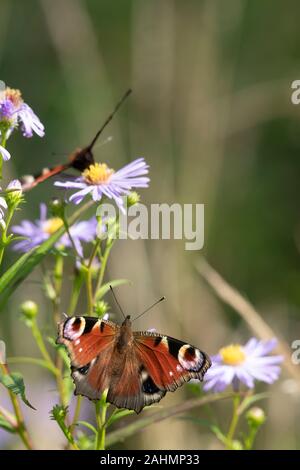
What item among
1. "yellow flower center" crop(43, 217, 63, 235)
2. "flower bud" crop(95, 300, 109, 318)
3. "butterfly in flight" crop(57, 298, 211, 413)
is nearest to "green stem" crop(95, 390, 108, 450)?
"butterfly in flight" crop(57, 298, 211, 413)

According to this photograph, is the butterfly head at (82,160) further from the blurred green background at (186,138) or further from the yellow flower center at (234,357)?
the blurred green background at (186,138)

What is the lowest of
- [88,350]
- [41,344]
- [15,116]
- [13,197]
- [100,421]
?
[100,421]

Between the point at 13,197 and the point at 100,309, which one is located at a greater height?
the point at 13,197

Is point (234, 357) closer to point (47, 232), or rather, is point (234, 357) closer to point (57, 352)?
point (57, 352)

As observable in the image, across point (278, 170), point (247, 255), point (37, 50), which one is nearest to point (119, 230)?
point (247, 255)

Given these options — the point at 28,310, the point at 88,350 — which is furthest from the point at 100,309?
the point at 28,310

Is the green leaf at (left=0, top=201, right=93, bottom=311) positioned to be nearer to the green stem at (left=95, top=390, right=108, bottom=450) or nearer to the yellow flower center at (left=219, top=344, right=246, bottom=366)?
the green stem at (left=95, top=390, right=108, bottom=450)

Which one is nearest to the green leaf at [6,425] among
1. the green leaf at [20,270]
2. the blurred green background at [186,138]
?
the green leaf at [20,270]

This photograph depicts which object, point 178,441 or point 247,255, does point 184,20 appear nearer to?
point 247,255

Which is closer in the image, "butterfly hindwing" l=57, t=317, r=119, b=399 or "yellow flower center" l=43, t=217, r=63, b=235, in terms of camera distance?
"butterfly hindwing" l=57, t=317, r=119, b=399
